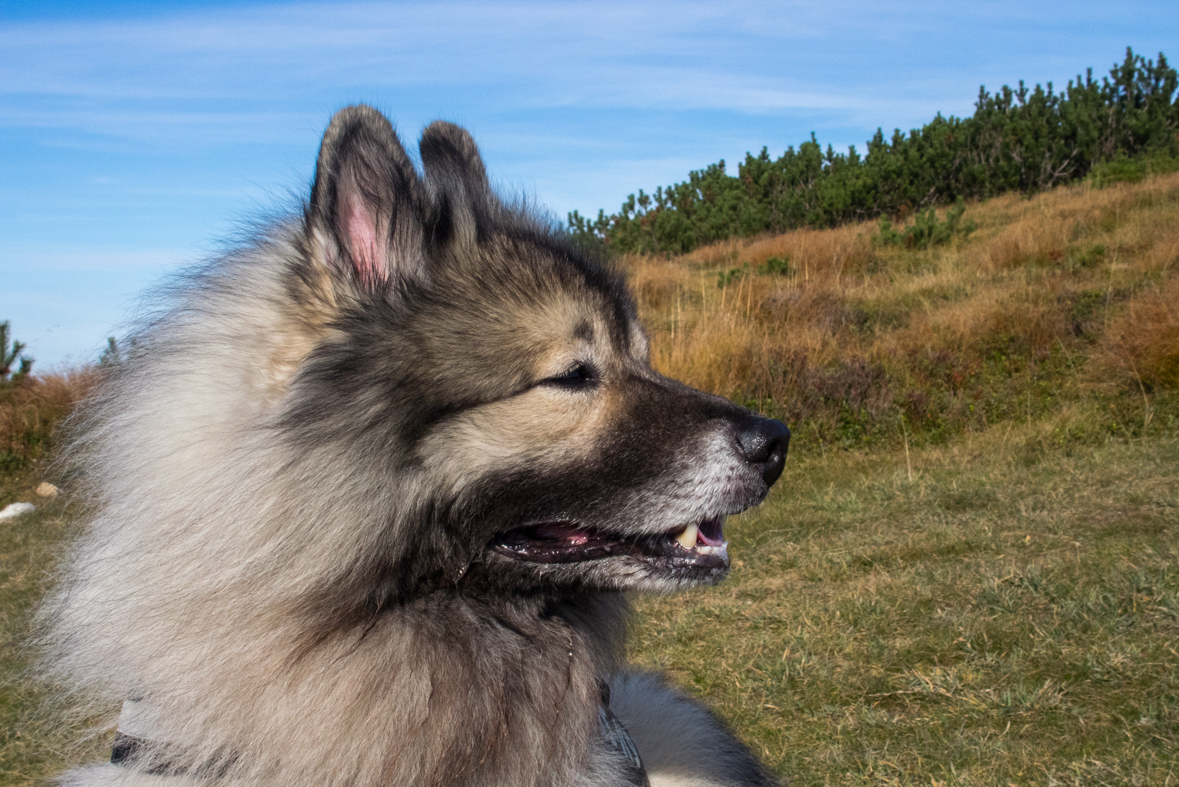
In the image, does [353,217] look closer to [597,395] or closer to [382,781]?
[597,395]

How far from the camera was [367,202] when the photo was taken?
192cm

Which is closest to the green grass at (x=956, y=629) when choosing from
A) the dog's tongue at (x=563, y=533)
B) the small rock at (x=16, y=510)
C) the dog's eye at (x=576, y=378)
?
the dog's tongue at (x=563, y=533)

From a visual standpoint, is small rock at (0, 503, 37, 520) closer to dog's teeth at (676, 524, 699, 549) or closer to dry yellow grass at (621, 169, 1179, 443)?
dry yellow grass at (621, 169, 1179, 443)

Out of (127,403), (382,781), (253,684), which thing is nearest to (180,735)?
(253,684)

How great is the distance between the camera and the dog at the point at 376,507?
182 centimetres

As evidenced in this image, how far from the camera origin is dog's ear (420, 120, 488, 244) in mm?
2082

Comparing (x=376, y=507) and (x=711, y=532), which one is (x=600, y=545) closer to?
(x=711, y=532)

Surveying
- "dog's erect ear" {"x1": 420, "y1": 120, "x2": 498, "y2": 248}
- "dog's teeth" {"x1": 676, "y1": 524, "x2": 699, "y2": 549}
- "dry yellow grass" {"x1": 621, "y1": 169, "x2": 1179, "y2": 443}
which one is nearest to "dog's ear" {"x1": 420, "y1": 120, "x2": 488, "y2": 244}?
"dog's erect ear" {"x1": 420, "y1": 120, "x2": 498, "y2": 248}

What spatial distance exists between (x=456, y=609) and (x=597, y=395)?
2.00 feet

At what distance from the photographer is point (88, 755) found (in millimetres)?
2398

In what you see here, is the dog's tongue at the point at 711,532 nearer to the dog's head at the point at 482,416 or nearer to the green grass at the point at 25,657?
the dog's head at the point at 482,416

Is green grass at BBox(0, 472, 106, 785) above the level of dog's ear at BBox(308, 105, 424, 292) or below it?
below

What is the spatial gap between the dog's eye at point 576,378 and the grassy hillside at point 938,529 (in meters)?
1.67

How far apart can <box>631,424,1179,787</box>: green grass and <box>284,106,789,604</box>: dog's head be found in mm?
Answer: 1645
